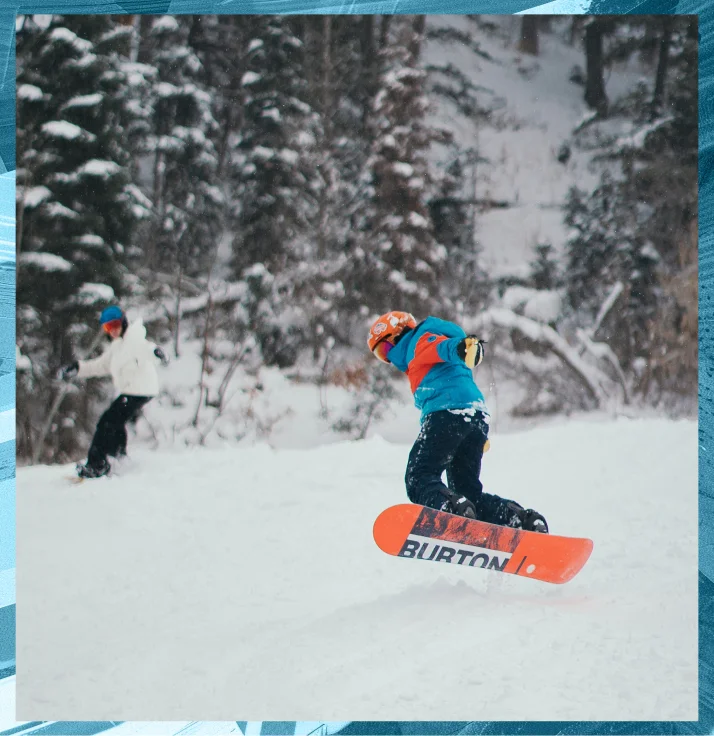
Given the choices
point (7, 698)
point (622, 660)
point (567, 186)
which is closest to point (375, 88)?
point (567, 186)

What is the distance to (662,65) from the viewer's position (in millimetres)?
2816

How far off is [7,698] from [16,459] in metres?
1.00

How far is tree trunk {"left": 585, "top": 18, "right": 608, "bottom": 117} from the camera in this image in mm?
2818

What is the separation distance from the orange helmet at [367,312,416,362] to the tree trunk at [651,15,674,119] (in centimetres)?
138

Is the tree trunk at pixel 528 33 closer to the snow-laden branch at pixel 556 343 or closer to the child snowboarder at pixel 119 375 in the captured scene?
the snow-laden branch at pixel 556 343

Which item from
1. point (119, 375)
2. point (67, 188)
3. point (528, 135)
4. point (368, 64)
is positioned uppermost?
point (368, 64)

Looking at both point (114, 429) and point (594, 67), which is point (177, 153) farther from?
point (594, 67)

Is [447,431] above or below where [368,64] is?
below

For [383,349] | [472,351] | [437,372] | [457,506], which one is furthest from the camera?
[383,349]

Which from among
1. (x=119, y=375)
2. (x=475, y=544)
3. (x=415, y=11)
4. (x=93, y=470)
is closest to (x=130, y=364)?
(x=119, y=375)

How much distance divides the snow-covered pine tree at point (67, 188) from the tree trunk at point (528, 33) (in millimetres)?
1696

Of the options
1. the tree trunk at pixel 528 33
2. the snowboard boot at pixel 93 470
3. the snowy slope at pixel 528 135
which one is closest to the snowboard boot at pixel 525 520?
the snowy slope at pixel 528 135

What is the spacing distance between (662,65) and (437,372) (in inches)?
64.9

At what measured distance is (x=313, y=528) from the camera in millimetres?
2785
